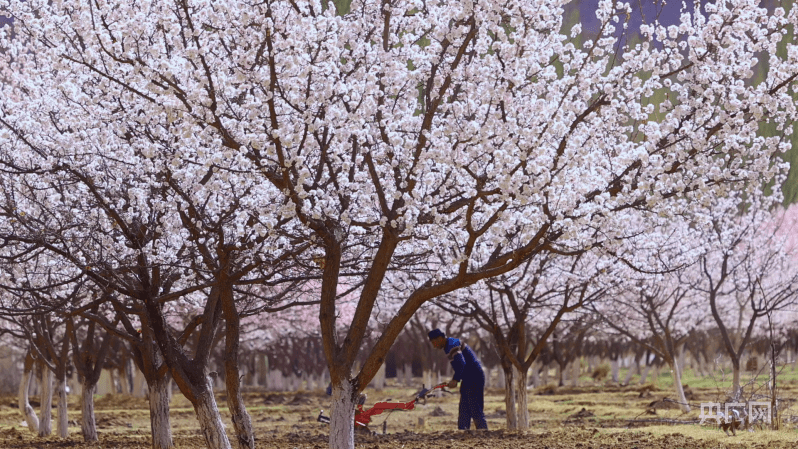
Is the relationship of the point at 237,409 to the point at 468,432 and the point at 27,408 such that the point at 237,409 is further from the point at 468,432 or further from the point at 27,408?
the point at 27,408

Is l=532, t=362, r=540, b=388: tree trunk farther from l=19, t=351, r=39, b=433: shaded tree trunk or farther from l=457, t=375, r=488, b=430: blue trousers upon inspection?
l=457, t=375, r=488, b=430: blue trousers

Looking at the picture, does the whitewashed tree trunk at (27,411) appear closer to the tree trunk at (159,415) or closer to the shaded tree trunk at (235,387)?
the tree trunk at (159,415)

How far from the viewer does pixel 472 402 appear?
14625 mm

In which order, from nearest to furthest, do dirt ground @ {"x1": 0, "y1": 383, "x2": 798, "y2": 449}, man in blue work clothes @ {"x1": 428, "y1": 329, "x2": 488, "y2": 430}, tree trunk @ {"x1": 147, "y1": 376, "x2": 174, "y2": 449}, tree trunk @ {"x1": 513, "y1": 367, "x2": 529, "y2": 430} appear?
dirt ground @ {"x1": 0, "y1": 383, "x2": 798, "y2": 449} < tree trunk @ {"x1": 147, "y1": 376, "x2": 174, "y2": 449} < man in blue work clothes @ {"x1": 428, "y1": 329, "x2": 488, "y2": 430} < tree trunk @ {"x1": 513, "y1": 367, "x2": 529, "y2": 430}

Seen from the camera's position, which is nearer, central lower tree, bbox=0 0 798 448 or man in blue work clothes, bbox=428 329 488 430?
central lower tree, bbox=0 0 798 448

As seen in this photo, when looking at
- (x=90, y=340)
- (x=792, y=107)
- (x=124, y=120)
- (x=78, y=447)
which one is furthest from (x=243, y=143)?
(x=90, y=340)

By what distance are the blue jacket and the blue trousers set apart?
0.32 ft

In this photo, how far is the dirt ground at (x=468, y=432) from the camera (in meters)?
11.8

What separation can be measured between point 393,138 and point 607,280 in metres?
9.07

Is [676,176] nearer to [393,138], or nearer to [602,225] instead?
[602,225]

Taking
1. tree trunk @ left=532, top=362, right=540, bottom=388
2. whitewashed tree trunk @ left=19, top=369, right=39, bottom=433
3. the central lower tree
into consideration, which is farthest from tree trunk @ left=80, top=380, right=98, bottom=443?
tree trunk @ left=532, top=362, right=540, bottom=388

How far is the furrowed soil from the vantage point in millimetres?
11852

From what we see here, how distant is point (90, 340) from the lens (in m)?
17.0

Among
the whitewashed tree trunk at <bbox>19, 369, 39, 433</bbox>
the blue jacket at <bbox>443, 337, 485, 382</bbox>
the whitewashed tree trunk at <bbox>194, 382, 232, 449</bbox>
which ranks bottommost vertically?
the whitewashed tree trunk at <bbox>19, 369, 39, 433</bbox>
